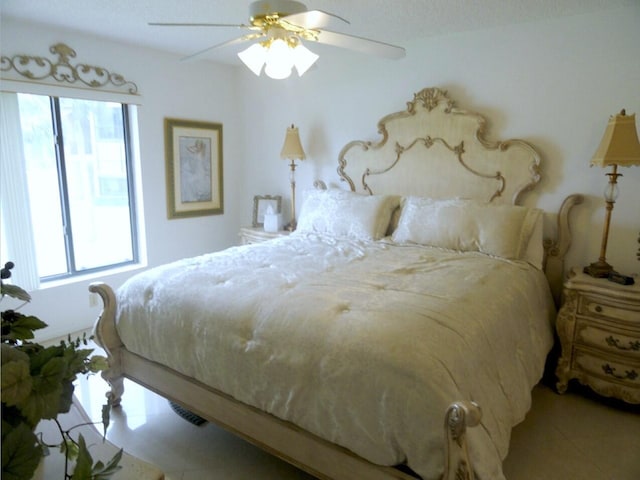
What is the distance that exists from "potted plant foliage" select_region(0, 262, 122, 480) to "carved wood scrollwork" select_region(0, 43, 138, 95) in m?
2.87

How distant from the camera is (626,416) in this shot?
233cm

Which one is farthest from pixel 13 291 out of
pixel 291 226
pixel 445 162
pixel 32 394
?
pixel 291 226

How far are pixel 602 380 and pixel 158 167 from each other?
12.7 feet

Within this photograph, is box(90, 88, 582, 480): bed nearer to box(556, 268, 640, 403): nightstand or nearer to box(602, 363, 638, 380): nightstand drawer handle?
box(556, 268, 640, 403): nightstand

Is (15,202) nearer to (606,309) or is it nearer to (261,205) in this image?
(261,205)

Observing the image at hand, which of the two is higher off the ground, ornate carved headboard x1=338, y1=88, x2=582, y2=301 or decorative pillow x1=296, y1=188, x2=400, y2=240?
ornate carved headboard x1=338, y1=88, x2=582, y2=301

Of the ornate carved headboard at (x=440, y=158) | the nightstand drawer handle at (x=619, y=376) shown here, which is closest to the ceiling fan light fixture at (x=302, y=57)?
the ornate carved headboard at (x=440, y=158)

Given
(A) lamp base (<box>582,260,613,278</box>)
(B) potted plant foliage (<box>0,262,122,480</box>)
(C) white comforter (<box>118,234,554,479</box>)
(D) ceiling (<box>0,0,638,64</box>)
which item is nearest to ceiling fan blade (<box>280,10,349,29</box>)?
(D) ceiling (<box>0,0,638,64</box>)

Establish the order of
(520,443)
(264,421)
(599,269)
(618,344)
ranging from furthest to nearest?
(599,269) < (618,344) < (520,443) < (264,421)

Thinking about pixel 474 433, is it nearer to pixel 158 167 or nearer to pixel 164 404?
pixel 164 404

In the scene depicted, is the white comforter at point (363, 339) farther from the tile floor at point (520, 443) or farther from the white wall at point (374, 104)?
the white wall at point (374, 104)

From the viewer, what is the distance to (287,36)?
1.98m

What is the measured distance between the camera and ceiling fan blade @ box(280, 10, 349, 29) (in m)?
1.73

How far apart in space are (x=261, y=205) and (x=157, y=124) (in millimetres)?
1273
